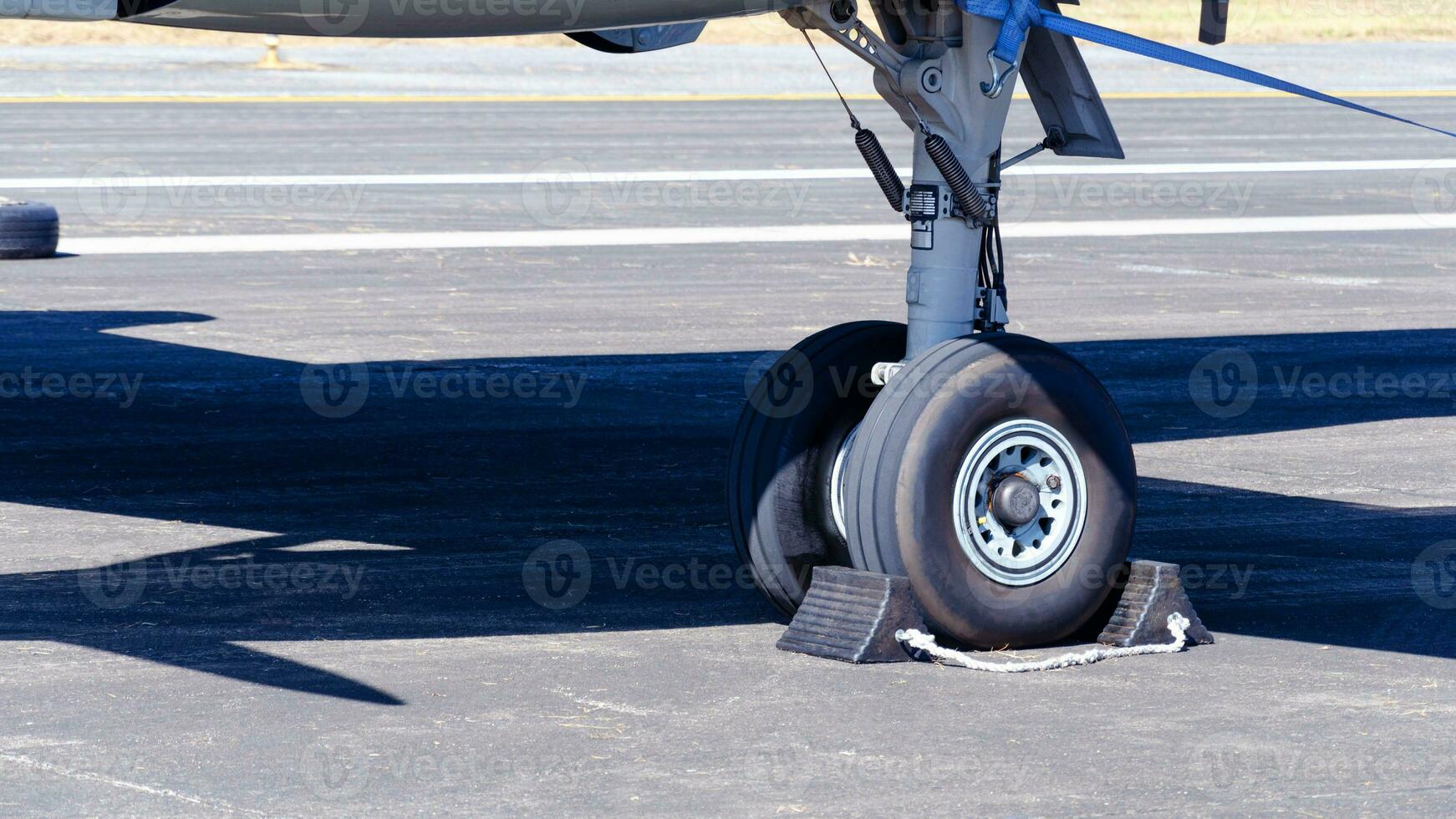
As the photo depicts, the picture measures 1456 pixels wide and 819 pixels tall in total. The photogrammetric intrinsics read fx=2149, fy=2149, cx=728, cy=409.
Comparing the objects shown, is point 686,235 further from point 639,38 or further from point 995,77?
point 995,77

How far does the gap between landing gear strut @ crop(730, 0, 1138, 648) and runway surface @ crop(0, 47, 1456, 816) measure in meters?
0.30

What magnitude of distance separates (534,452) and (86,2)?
13.9 feet

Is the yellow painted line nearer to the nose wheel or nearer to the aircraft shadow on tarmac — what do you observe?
the aircraft shadow on tarmac

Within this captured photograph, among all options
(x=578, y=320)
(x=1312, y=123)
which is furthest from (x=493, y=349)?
(x=1312, y=123)

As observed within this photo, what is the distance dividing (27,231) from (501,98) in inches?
→ 609

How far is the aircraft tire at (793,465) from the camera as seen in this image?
6.82m

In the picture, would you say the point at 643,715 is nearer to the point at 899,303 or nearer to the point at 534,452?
the point at 534,452

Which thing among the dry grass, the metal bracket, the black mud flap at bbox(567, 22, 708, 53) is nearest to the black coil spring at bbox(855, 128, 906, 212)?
the metal bracket

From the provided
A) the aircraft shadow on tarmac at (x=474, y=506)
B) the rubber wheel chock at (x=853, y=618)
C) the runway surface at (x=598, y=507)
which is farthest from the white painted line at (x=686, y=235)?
the rubber wheel chock at (x=853, y=618)

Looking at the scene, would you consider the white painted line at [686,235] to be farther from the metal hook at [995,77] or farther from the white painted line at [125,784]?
the white painted line at [125,784]

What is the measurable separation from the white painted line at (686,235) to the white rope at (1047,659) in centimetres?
1139

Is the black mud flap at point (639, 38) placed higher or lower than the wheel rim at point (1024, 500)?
higher

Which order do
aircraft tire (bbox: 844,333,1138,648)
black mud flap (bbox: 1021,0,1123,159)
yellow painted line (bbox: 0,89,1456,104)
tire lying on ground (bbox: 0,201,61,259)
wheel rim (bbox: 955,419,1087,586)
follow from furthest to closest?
1. yellow painted line (bbox: 0,89,1456,104)
2. tire lying on ground (bbox: 0,201,61,259)
3. black mud flap (bbox: 1021,0,1123,159)
4. wheel rim (bbox: 955,419,1087,586)
5. aircraft tire (bbox: 844,333,1138,648)

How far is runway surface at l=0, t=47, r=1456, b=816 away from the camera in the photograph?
5.40 meters
